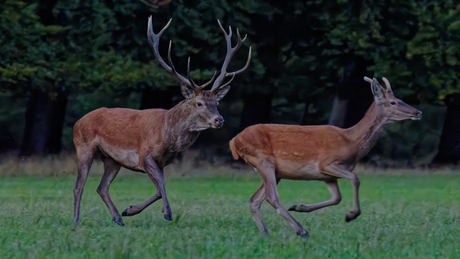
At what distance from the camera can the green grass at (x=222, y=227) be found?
6.73 meters

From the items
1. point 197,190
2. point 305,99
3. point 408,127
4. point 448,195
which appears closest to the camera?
point 448,195

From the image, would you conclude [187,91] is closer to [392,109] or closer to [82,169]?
[82,169]

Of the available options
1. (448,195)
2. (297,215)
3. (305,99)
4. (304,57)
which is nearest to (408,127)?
(305,99)

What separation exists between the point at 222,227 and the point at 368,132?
182cm

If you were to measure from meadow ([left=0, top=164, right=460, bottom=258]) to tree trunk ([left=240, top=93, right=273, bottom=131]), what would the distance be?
17.2 ft

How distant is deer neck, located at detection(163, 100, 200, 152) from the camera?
A: 8859mm

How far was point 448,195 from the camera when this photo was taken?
45.8ft

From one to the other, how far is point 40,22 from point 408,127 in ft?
34.7

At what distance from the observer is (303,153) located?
8.53 m

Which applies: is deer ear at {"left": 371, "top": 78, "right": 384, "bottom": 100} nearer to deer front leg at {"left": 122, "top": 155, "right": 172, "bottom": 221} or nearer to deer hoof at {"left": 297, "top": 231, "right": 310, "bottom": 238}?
deer hoof at {"left": 297, "top": 231, "right": 310, "bottom": 238}

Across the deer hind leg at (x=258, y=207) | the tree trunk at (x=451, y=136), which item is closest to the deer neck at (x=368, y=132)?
the deer hind leg at (x=258, y=207)

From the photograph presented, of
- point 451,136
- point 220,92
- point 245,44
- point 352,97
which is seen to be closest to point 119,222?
point 220,92

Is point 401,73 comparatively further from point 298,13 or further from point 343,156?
point 343,156

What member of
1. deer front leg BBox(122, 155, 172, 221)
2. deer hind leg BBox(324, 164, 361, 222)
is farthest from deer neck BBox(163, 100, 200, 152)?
deer hind leg BBox(324, 164, 361, 222)
